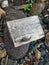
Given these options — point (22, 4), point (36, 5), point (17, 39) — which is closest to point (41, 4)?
point (36, 5)

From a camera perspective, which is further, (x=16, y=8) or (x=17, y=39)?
(x=16, y=8)

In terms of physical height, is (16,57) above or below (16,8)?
below

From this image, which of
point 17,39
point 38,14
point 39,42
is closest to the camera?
point 17,39

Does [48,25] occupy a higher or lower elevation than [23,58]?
higher

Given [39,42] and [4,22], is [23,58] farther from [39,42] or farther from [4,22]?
[4,22]

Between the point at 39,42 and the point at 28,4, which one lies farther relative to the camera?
the point at 28,4


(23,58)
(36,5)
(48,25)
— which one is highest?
(36,5)

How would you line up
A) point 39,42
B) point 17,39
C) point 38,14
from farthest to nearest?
point 38,14 → point 39,42 → point 17,39

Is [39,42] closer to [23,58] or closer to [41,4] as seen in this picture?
[23,58]

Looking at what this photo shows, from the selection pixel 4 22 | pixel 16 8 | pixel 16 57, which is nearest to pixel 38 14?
pixel 16 8
